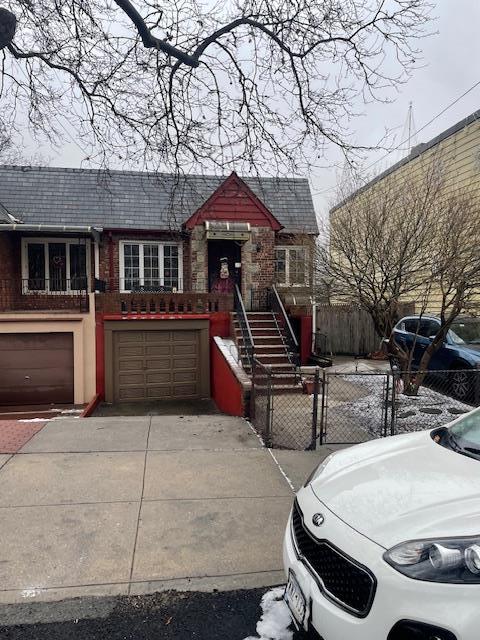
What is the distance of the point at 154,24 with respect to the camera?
6.39 meters

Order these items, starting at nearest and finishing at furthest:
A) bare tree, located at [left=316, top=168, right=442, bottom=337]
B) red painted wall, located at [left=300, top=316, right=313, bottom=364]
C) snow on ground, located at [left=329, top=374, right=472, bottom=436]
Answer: snow on ground, located at [left=329, top=374, right=472, bottom=436] → bare tree, located at [left=316, top=168, right=442, bottom=337] → red painted wall, located at [left=300, top=316, right=313, bottom=364]

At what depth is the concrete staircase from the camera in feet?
34.5

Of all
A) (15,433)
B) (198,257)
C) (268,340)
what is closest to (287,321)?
(268,340)

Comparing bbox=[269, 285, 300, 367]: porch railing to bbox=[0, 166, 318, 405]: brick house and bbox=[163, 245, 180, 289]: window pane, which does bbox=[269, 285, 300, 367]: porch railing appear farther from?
bbox=[163, 245, 180, 289]: window pane

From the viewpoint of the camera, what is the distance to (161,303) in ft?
42.1

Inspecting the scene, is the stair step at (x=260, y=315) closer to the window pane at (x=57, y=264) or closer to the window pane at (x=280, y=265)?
the window pane at (x=280, y=265)

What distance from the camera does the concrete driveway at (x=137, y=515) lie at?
321 centimetres

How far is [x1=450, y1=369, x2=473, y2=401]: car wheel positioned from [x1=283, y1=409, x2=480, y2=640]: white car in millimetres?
6586

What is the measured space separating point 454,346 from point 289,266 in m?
6.63

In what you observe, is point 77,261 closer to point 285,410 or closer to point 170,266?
point 170,266

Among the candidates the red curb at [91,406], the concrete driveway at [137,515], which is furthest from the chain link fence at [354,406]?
the red curb at [91,406]

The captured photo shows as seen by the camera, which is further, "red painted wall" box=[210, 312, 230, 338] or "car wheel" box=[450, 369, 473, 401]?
"red painted wall" box=[210, 312, 230, 338]

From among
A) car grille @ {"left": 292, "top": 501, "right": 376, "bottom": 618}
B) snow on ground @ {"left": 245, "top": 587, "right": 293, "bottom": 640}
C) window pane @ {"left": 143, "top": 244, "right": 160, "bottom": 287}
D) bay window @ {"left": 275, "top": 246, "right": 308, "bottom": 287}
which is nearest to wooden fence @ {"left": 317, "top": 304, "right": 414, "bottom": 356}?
bay window @ {"left": 275, "top": 246, "right": 308, "bottom": 287}

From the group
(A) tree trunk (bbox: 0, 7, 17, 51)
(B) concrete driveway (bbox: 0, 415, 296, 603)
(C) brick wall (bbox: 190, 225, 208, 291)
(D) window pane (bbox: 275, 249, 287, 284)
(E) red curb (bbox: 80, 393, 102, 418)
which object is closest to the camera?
(B) concrete driveway (bbox: 0, 415, 296, 603)
